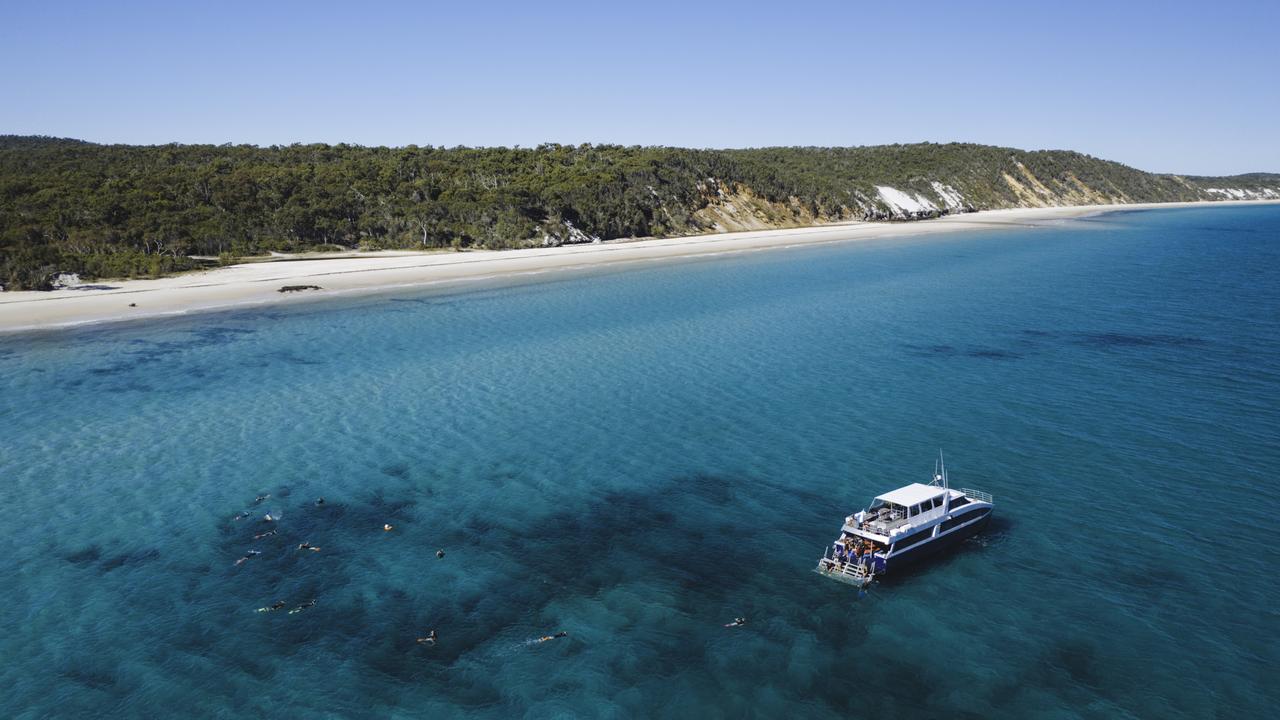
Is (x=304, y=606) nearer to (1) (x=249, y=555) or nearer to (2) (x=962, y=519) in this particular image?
(1) (x=249, y=555)

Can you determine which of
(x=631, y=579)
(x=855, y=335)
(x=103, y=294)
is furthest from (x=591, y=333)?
(x=103, y=294)

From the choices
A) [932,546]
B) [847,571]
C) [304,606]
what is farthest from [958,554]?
[304,606]

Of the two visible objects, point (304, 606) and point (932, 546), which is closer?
point (304, 606)

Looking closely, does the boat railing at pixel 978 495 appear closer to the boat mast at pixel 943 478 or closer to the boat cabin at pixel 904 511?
the boat mast at pixel 943 478

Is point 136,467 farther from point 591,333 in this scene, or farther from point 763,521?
point 591,333

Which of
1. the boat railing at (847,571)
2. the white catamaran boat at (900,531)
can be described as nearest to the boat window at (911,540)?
the white catamaran boat at (900,531)
